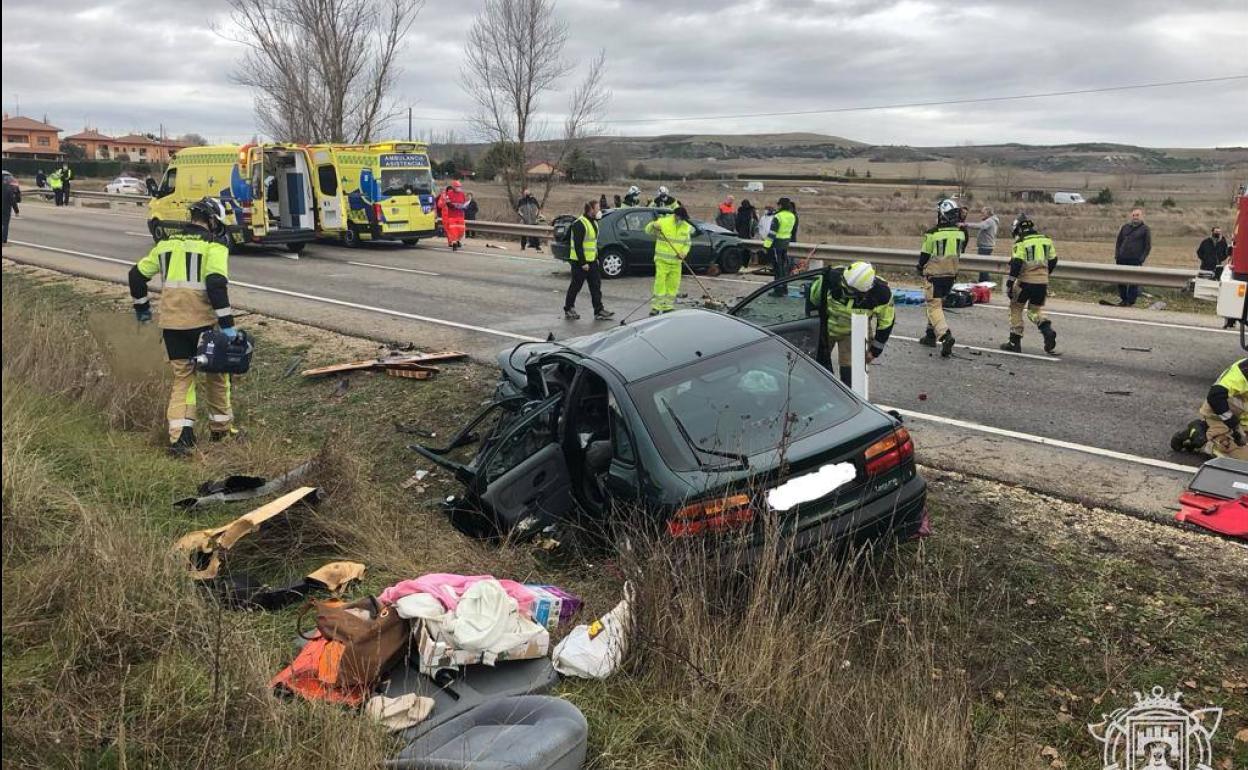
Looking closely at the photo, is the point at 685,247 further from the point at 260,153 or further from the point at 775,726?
the point at 260,153

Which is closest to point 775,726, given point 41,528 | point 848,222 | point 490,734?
point 490,734

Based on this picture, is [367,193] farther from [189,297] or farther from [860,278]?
[860,278]

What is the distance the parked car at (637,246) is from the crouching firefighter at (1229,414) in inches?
448

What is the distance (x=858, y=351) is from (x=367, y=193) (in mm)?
16197

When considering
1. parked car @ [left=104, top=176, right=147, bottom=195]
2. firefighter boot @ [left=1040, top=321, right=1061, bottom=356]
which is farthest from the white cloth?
parked car @ [left=104, top=176, right=147, bottom=195]

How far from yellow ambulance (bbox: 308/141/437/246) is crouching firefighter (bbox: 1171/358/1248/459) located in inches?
696

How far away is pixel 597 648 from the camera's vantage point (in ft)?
11.9

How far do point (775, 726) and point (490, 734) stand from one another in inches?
38.6

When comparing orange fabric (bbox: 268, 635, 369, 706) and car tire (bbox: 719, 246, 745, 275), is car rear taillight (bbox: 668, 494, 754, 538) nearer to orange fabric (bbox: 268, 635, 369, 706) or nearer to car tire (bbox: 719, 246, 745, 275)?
orange fabric (bbox: 268, 635, 369, 706)

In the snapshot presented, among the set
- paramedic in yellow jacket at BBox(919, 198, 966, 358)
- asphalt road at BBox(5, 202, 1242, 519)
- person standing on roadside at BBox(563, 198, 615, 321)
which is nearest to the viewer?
asphalt road at BBox(5, 202, 1242, 519)

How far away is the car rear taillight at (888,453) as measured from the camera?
14.7 feet

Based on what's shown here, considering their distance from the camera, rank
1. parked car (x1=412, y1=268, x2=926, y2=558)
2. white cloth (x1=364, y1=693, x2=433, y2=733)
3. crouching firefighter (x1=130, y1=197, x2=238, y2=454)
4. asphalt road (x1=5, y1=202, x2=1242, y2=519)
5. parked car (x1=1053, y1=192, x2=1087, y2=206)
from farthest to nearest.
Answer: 1. parked car (x1=1053, y1=192, x2=1087, y2=206)
2. asphalt road (x1=5, y1=202, x2=1242, y2=519)
3. crouching firefighter (x1=130, y1=197, x2=238, y2=454)
4. parked car (x1=412, y1=268, x2=926, y2=558)
5. white cloth (x1=364, y1=693, x2=433, y2=733)

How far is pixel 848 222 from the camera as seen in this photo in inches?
1612

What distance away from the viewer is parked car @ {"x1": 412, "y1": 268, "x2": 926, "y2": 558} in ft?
13.6
